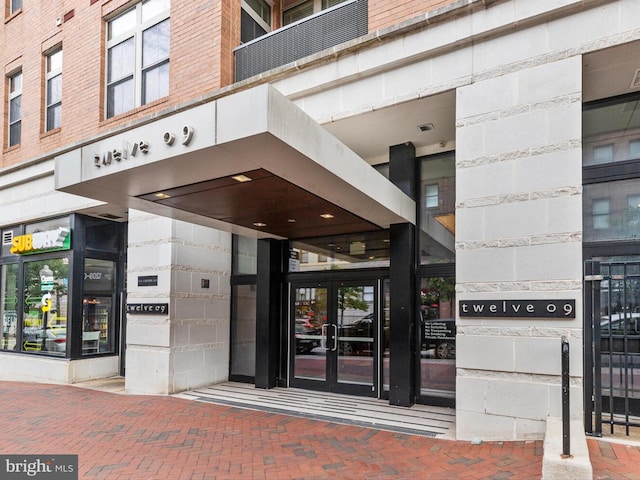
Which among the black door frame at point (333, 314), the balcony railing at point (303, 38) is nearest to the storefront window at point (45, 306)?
the black door frame at point (333, 314)

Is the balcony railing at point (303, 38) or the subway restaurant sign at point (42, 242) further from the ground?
the balcony railing at point (303, 38)

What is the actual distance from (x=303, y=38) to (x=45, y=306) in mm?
8668

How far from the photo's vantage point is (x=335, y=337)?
8.78 meters

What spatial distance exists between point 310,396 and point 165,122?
17.8 ft

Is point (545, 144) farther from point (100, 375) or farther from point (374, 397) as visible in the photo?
point (100, 375)

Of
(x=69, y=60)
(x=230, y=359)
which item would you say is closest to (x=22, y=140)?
(x=69, y=60)

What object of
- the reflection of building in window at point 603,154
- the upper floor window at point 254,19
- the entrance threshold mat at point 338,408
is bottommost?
the entrance threshold mat at point 338,408

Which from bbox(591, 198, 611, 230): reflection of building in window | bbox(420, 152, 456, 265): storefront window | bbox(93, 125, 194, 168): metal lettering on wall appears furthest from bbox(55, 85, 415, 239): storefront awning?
bbox(591, 198, 611, 230): reflection of building in window

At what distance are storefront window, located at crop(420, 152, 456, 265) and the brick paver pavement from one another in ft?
10.2

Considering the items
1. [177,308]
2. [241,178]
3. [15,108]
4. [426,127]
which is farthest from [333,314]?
[15,108]

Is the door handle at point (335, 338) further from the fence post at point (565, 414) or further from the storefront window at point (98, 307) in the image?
the storefront window at point (98, 307)

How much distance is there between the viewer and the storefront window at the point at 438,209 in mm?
8031

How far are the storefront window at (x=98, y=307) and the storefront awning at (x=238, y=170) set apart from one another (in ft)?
17.1

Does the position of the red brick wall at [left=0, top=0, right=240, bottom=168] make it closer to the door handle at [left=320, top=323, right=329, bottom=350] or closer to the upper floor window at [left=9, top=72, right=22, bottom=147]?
the upper floor window at [left=9, top=72, right=22, bottom=147]
